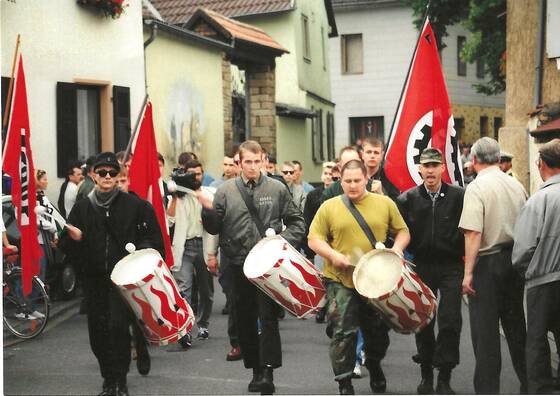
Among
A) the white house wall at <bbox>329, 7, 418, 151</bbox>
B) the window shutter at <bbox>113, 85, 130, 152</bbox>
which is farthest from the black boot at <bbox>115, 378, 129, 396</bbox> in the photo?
the white house wall at <bbox>329, 7, 418, 151</bbox>

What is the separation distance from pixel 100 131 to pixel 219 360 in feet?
36.0

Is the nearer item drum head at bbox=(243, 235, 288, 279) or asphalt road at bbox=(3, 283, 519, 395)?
drum head at bbox=(243, 235, 288, 279)

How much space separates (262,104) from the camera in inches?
1230

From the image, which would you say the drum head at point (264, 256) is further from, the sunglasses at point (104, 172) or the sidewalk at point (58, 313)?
the sidewalk at point (58, 313)

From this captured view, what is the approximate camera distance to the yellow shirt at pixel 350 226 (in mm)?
8477

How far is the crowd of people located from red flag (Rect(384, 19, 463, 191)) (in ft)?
0.59

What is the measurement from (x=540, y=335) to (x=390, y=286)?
1.05 m

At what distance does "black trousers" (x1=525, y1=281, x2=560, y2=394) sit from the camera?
25.7 ft

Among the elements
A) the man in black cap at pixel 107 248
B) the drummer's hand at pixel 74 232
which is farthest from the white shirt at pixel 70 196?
the drummer's hand at pixel 74 232

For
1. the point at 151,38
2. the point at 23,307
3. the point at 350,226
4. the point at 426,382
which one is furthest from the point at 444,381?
the point at 151,38

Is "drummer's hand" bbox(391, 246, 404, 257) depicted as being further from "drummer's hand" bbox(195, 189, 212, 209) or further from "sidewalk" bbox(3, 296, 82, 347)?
"sidewalk" bbox(3, 296, 82, 347)

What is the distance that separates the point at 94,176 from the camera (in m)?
9.16

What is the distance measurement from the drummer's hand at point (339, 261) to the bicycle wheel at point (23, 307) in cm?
516

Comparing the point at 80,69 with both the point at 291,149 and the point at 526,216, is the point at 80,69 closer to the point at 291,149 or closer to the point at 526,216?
the point at 526,216
